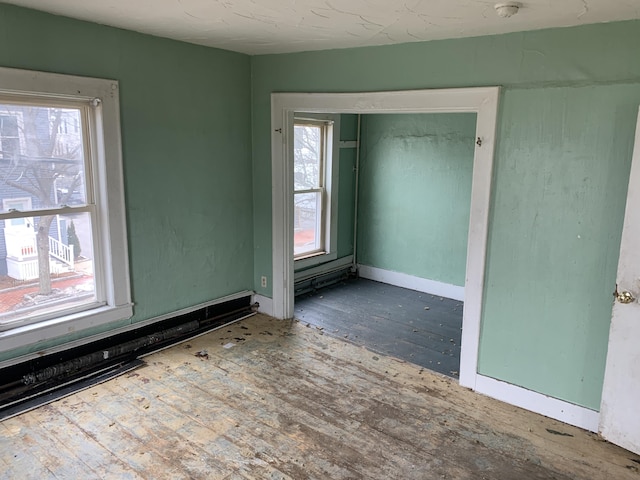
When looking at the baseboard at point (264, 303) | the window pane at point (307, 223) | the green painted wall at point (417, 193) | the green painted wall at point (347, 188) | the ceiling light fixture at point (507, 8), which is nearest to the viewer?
the ceiling light fixture at point (507, 8)

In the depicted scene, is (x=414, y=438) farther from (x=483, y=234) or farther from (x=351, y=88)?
(x=351, y=88)

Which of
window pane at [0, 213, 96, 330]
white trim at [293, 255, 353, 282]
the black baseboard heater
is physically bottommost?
the black baseboard heater

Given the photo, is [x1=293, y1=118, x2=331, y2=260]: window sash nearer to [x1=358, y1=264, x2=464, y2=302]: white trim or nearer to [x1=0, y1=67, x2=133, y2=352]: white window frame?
[x1=358, y1=264, x2=464, y2=302]: white trim

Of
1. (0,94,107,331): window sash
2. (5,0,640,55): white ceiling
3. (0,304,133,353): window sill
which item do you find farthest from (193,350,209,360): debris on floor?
(5,0,640,55): white ceiling

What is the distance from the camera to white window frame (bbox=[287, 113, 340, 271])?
5.27 meters

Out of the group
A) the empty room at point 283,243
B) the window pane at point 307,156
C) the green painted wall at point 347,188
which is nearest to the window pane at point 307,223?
the window pane at point 307,156

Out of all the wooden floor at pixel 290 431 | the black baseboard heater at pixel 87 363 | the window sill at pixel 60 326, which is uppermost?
the window sill at pixel 60 326

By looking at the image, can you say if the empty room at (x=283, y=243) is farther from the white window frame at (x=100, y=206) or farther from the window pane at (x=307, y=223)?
the window pane at (x=307, y=223)

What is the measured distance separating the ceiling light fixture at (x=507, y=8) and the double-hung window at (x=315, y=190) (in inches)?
112

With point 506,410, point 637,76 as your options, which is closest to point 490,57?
point 637,76

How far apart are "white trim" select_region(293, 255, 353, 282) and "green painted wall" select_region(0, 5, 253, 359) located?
0.84 metres

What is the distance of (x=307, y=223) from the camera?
Result: 5477 millimetres

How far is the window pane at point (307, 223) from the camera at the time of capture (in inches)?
211

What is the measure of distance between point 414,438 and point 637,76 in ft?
7.56
